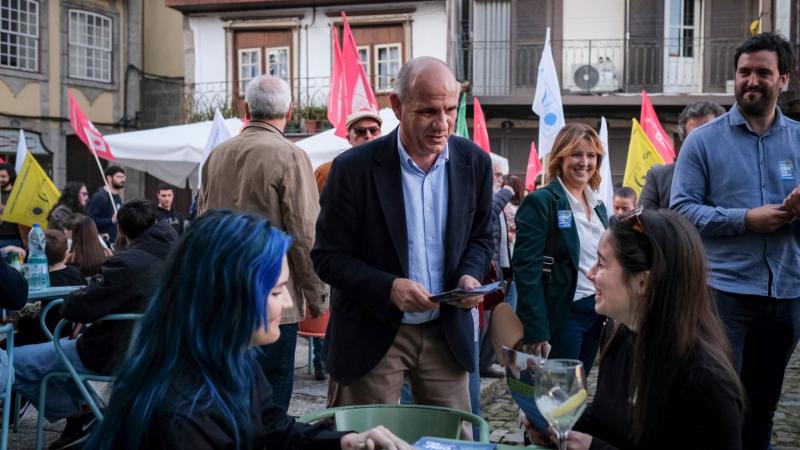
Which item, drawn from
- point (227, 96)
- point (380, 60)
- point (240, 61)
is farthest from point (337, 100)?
point (240, 61)

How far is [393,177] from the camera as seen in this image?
3.44 metres

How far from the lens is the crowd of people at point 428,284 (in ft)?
6.88

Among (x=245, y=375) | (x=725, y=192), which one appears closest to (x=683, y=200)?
(x=725, y=192)

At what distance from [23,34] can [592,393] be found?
20559 mm

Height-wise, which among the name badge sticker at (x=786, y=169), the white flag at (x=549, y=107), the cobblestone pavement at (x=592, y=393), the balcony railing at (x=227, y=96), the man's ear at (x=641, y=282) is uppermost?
the balcony railing at (x=227, y=96)

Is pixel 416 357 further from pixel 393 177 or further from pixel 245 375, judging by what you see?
pixel 245 375

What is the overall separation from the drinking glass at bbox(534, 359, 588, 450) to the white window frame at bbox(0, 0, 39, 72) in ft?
74.3

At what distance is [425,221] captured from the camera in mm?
3447

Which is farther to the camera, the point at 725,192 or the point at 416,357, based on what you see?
the point at 725,192

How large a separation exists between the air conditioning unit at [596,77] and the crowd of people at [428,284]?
14.2 m

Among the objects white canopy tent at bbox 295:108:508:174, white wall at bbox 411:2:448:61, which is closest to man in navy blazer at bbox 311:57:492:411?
white canopy tent at bbox 295:108:508:174

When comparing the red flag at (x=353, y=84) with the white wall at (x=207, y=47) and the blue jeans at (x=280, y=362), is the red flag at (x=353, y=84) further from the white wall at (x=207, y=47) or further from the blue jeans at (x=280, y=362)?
the white wall at (x=207, y=47)

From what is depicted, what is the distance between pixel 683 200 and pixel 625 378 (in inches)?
68.3

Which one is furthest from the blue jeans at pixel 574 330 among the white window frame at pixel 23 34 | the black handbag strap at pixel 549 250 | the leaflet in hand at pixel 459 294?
the white window frame at pixel 23 34
